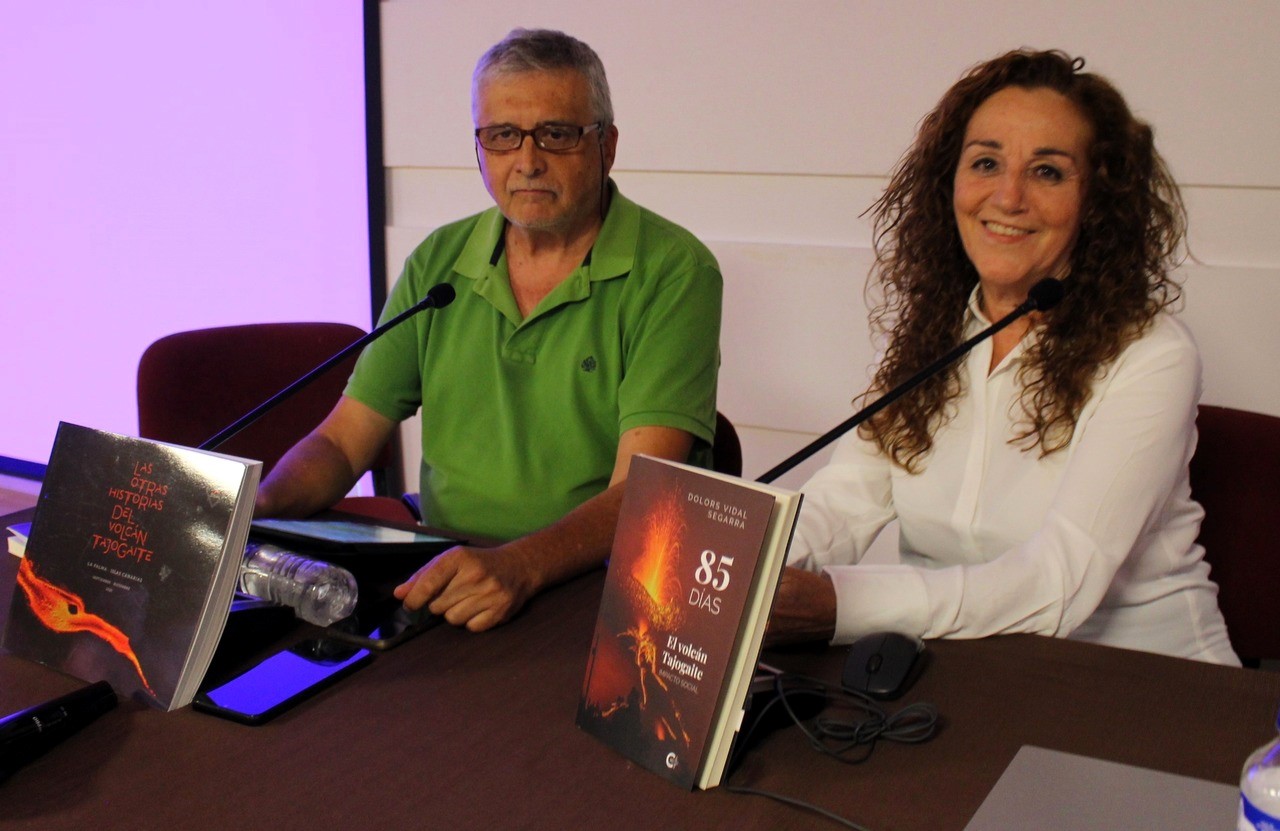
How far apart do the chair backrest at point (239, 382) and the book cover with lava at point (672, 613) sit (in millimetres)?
1218

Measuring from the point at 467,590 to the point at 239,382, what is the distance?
1089 mm

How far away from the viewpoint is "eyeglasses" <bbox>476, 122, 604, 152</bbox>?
1.66 metres

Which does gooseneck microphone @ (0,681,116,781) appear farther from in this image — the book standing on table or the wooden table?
the book standing on table

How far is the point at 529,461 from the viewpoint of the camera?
1718 millimetres

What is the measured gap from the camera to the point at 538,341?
1723mm

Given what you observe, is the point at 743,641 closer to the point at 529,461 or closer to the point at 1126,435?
the point at 1126,435

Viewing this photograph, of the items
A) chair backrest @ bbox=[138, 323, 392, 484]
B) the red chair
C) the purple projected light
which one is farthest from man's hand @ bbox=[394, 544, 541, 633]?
the purple projected light

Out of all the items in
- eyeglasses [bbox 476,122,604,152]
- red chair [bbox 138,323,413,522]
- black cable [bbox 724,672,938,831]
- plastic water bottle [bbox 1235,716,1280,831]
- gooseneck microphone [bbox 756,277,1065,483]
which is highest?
eyeglasses [bbox 476,122,604,152]

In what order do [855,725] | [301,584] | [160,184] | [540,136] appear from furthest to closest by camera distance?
[160,184] < [540,136] < [301,584] < [855,725]

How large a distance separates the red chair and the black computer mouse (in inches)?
43.2

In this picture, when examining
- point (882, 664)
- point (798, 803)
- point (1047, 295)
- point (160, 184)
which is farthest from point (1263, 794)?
point (160, 184)

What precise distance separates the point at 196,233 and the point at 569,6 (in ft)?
4.72

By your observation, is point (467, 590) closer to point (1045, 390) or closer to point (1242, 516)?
point (1045, 390)

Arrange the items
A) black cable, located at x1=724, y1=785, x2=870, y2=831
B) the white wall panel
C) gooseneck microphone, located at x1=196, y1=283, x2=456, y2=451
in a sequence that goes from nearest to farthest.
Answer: black cable, located at x1=724, y1=785, x2=870, y2=831 → gooseneck microphone, located at x1=196, y1=283, x2=456, y2=451 → the white wall panel
